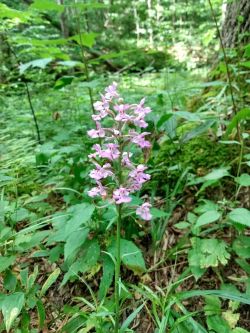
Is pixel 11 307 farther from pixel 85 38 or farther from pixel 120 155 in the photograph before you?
pixel 85 38

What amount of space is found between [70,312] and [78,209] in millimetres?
571

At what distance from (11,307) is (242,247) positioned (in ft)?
4.37

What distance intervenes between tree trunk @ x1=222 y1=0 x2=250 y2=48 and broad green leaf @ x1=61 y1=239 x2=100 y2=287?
2.58m

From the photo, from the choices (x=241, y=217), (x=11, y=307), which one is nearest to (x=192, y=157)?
(x=241, y=217)

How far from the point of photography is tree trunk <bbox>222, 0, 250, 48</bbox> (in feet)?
10.9

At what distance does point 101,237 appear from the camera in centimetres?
206

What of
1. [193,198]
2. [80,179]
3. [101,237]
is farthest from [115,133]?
[193,198]

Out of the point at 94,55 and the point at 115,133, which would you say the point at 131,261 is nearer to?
the point at 115,133

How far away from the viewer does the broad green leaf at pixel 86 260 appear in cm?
181

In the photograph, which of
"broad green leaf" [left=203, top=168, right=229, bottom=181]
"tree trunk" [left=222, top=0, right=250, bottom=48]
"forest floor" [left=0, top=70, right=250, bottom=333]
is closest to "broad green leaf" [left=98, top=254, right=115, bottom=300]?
"forest floor" [left=0, top=70, right=250, bottom=333]

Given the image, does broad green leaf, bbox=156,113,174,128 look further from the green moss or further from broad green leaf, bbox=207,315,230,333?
broad green leaf, bbox=207,315,230,333

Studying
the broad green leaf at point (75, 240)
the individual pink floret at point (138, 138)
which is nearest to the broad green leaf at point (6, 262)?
the broad green leaf at point (75, 240)

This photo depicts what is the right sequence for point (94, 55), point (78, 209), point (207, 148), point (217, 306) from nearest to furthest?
1. point (78, 209)
2. point (217, 306)
3. point (207, 148)
4. point (94, 55)

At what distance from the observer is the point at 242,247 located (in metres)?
1.96
